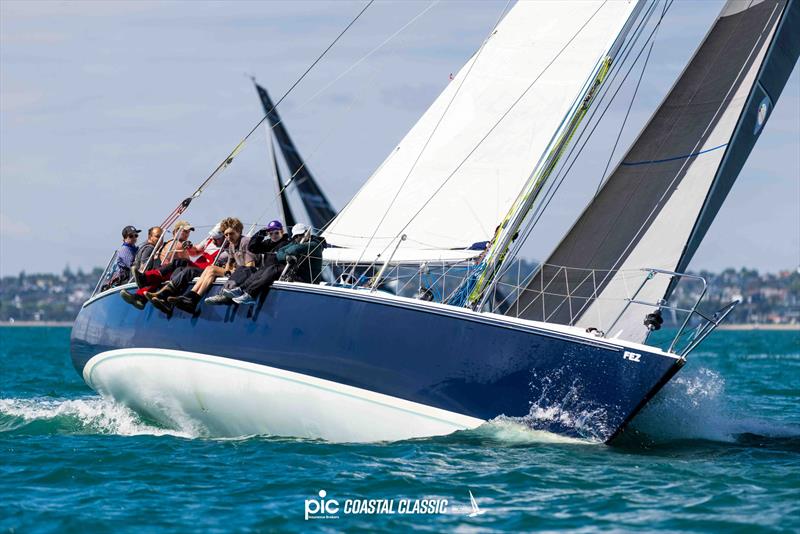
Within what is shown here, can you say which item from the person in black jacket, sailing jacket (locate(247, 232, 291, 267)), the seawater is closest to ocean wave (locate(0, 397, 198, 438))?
the seawater

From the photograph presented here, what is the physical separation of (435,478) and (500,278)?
2544mm

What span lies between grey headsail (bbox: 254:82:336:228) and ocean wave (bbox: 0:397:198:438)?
17447 millimetres

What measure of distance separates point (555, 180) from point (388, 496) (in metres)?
3.88

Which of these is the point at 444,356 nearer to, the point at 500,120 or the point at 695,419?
the point at 500,120

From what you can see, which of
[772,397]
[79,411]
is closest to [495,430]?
[79,411]

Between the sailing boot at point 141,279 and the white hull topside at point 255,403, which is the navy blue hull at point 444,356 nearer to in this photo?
the white hull topside at point 255,403

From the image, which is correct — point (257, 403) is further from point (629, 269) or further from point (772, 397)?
point (772, 397)

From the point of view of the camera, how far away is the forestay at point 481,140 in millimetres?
11266

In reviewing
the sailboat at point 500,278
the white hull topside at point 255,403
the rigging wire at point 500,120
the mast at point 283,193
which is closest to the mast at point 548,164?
the sailboat at point 500,278

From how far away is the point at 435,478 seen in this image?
28.2ft

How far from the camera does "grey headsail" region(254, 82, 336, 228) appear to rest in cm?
3188

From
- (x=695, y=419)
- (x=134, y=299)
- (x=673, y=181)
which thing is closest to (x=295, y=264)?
(x=134, y=299)

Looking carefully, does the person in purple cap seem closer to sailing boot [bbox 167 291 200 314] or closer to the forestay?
sailing boot [bbox 167 291 200 314]

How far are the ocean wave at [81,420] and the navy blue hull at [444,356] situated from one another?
6.37 feet
